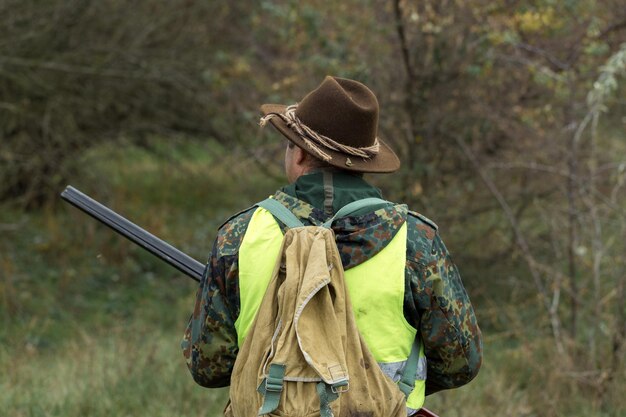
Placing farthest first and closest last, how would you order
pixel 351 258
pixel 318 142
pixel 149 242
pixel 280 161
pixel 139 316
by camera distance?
1. pixel 139 316
2. pixel 280 161
3. pixel 149 242
4. pixel 318 142
5. pixel 351 258

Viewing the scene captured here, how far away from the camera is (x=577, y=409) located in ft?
18.0

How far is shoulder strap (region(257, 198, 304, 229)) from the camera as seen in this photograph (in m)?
2.46

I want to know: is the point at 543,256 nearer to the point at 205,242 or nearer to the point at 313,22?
the point at 313,22

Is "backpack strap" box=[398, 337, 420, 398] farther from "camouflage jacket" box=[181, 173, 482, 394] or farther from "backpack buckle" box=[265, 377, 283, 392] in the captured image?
"backpack buckle" box=[265, 377, 283, 392]

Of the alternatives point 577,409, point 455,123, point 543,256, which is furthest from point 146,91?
point 577,409

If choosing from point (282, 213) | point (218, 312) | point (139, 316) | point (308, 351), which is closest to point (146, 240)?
point (218, 312)

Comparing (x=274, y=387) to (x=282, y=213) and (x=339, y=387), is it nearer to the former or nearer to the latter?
(x=339, y=387)

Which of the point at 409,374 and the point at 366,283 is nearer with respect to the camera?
the point at 366,283

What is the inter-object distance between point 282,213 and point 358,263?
0.77ft

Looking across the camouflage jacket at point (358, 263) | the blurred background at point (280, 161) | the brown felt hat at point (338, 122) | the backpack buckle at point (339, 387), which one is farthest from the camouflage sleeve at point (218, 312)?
the blurred background at point (280, 161)

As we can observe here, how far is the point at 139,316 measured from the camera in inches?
357

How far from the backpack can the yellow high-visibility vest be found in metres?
0.06

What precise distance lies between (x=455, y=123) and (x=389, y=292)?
530 cm

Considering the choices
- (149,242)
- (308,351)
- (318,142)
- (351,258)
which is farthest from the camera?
(149,242)
